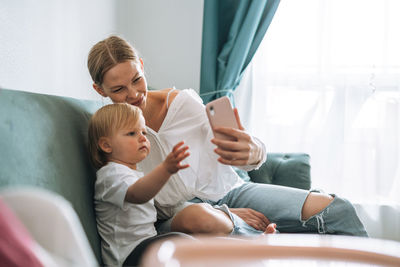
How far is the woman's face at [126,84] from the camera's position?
1.47 m

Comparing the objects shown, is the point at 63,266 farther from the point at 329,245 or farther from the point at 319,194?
the point at 319,194

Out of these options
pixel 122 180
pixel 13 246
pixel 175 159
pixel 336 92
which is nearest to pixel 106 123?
pixel 122 180

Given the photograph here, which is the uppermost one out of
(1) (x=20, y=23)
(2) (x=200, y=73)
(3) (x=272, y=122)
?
(1) (x=20, y=23)

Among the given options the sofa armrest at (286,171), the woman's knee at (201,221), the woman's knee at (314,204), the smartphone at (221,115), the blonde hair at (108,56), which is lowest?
the sofa armrest at (286,171)

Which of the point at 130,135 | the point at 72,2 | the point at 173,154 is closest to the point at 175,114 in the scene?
the point at 130,135

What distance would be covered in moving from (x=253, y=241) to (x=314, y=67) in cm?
261

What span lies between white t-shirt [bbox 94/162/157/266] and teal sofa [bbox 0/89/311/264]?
28 millimetres

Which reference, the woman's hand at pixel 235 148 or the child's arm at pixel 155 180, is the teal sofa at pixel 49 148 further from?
the woman's hand at pixel 235 148

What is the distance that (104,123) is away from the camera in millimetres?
1337

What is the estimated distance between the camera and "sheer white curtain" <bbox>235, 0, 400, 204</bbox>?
2.93m

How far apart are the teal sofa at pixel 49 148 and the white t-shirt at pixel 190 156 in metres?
0.28

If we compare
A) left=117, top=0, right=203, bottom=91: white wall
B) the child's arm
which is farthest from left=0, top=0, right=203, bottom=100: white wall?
the child's arm

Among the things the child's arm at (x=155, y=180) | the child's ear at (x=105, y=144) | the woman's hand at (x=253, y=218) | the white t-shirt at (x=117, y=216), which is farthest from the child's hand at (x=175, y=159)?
the woman's hand at (x=253, y=218)

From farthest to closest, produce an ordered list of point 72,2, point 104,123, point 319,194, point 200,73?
1. point 200,73
2. point 72,2
3. point 319,194
4. point 104,123
